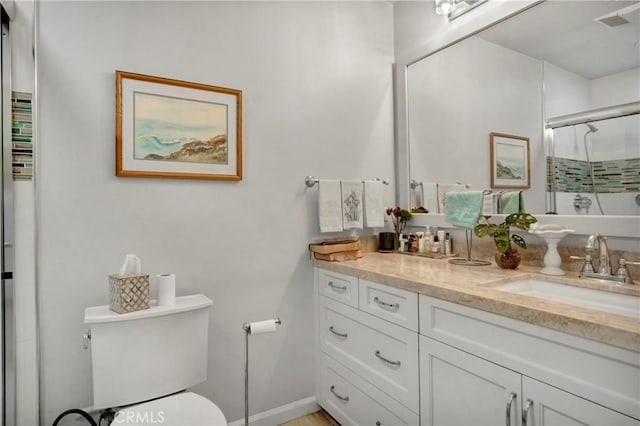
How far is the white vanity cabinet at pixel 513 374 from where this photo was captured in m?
0.89

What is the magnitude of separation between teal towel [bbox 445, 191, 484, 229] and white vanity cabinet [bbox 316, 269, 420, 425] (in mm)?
628

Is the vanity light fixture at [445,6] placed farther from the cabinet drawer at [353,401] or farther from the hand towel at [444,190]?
the cabinet drawer at [353,401]

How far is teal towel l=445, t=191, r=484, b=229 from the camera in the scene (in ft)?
6.01

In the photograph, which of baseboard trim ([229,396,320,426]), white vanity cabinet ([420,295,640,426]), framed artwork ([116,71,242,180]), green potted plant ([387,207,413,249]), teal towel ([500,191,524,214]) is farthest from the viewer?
green potted plant ([387,207,413,249])

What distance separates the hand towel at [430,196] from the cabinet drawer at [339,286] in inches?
30.1

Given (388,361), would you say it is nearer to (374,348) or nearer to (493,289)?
(374,348)

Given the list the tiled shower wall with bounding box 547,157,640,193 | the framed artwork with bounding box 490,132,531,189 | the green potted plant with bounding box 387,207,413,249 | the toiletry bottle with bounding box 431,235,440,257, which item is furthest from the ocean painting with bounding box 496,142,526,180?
the green potted plant with bounding box 387,207,413,249

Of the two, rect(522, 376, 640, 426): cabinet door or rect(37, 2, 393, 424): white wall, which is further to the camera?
rect(37, 2, 393, 424): white wall

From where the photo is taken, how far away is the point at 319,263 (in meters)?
2.03

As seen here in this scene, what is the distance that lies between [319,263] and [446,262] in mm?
678

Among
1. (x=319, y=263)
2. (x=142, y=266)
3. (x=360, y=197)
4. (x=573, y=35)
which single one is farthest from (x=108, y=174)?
(x=573, y=35)

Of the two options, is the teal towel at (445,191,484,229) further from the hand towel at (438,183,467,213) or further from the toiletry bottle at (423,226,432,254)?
the toiletry bottle at (423,226,432,254)

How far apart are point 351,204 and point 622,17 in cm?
143

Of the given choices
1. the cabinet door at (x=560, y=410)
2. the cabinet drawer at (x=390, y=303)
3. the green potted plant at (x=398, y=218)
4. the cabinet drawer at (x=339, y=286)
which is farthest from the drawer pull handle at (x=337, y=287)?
the cabinet door at (x=560, y=410)
